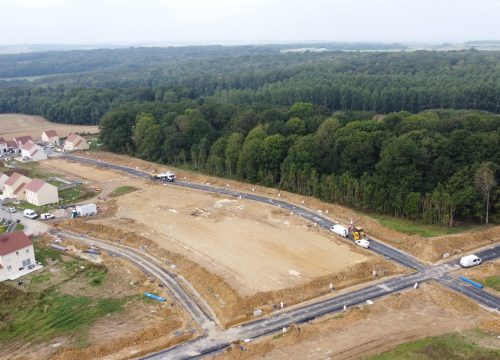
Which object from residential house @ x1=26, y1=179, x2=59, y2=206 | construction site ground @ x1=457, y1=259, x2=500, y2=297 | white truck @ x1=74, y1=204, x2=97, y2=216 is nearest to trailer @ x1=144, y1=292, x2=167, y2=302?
white truck @ x1=74, y1=204, x2=97, y2=216

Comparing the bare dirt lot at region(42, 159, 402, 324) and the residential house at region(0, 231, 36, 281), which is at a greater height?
the residential house at region(0, 231, 36, 281)

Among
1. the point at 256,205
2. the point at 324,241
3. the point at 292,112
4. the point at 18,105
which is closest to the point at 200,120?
the point at 292,112

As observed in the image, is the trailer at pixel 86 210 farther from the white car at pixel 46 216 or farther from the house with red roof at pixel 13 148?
the house with red roof at pixel 13 148

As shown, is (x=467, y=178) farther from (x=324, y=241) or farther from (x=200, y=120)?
(x=200, y=120)

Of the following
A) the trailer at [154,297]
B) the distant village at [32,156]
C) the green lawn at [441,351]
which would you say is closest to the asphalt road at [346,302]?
the green lawn at [441,351]

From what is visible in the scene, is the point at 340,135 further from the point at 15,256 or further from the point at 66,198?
the point at 15,256

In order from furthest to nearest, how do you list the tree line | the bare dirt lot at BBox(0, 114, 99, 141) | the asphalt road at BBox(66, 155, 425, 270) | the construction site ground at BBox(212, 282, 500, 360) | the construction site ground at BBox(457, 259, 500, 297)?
1. the bare dirt lot at BBox(0, 114, 99, 141)
2. the tree line
3. the asphalt road at BBox(66, 155, 425, 270)
4. the construction site ground at BBox(457, 259, 500, 297)
5. the construction site ground at BBox(212, 282, 500, 360)

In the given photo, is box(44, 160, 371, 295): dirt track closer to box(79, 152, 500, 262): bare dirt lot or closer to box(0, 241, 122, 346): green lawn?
box(79, 152, 500, 262): bare dirt lot
